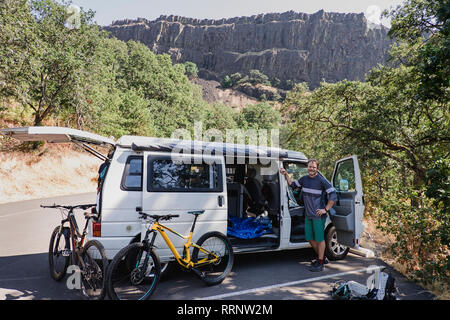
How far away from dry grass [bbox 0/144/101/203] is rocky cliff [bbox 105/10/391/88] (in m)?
105

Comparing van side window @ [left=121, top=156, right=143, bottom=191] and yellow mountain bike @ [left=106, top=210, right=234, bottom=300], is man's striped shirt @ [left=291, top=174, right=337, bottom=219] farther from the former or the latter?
van side window @ [left=121, top=156, right=143, bottom=191]

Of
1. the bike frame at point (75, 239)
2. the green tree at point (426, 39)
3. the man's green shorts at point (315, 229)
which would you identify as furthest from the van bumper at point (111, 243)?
the green tree at point (426, 39)

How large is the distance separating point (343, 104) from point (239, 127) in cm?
3926

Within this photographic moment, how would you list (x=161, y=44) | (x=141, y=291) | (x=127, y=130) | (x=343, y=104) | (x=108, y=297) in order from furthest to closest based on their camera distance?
1. (x=161, y=44)
2. (x=127, y=130)
3. (x=343, y=104)
4. (x=141, y=291)
5. (x=108, y=297)

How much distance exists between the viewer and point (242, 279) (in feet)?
15.6

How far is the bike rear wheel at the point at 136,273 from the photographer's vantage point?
12.1ft

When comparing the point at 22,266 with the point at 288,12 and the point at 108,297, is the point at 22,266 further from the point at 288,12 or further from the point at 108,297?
the point at 288,12

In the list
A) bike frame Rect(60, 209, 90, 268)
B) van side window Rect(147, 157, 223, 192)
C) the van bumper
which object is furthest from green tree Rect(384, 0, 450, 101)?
bike frame Rect(60, 209, 90, 268)

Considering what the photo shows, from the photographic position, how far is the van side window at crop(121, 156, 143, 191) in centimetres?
429

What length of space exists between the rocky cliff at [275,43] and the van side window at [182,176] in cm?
11729

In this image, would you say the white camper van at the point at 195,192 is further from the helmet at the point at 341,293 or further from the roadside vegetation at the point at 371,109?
the helmet at the point at 341,293

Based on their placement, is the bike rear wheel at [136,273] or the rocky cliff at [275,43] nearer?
the bike rear wheel at [136,273]

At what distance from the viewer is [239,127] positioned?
170 feet
